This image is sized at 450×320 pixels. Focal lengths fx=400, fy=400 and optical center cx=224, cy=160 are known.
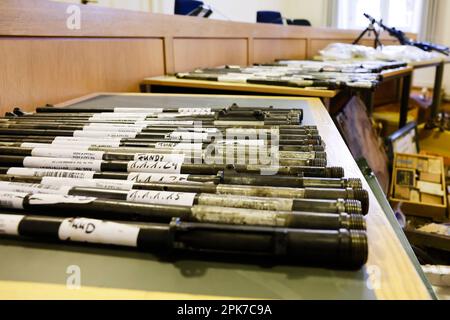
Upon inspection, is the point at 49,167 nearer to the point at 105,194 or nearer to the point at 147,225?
the point at 105,194

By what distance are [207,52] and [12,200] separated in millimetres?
1997

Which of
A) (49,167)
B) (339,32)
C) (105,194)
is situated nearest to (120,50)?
(49,167)

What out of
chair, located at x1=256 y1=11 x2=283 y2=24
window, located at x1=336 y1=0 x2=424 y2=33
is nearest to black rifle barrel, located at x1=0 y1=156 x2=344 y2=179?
chair, located at x1=256 y1=11 x2=283 y2=24

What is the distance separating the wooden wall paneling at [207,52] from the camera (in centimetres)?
216

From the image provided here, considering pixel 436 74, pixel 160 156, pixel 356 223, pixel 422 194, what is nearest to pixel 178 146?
pixel 160 156

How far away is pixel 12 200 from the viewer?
56cm

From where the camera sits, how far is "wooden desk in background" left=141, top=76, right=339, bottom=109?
1519 millimetres

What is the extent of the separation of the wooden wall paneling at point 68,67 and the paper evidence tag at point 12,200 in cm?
72

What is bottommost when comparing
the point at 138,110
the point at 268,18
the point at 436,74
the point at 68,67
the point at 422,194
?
the point at 422,194

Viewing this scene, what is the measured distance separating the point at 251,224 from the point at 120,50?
1.44 meters

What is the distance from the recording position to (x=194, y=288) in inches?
16.8

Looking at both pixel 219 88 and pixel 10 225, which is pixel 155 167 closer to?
pixel 10 225

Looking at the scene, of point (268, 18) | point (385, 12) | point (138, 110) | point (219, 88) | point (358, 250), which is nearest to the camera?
point (358, 250)
